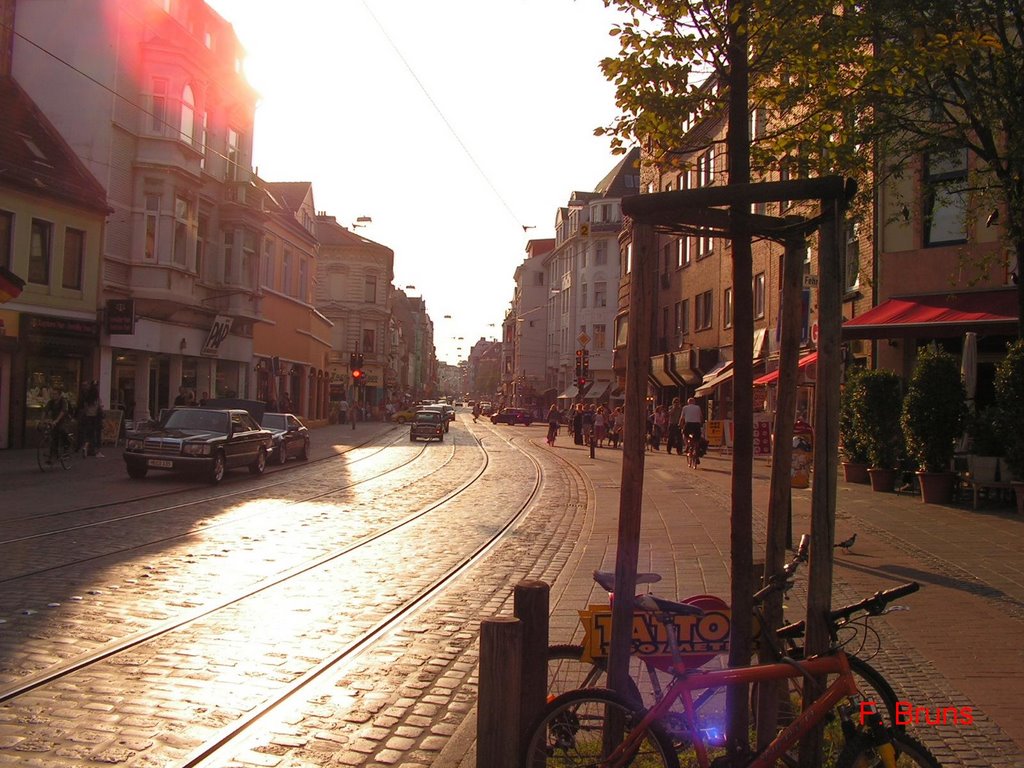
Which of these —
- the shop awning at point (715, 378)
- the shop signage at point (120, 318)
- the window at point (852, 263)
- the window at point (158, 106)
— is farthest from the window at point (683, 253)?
the shop signage at point (120, 318)

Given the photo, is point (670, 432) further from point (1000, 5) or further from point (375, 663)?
point (375, 663)

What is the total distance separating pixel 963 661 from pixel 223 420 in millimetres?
16383

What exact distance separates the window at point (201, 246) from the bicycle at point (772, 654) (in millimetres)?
31416

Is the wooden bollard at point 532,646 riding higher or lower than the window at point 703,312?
lower

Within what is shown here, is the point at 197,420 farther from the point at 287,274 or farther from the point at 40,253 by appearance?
the point at 287,274

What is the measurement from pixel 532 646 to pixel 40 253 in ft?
80.8

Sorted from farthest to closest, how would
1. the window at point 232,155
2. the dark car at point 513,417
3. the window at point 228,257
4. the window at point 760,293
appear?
the dark car at point 513,417, the window at point 232,155, the window at point 228,257, the window at point 760,293

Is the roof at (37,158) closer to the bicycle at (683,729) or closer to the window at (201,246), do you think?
the window at (201,246)

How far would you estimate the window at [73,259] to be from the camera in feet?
84.4

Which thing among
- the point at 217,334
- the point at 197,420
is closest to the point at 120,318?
the point at 217,334

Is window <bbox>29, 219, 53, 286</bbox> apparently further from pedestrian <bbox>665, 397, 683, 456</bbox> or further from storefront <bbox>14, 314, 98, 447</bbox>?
pedestrian <bbox>665, 397, 683, 456</bbox>

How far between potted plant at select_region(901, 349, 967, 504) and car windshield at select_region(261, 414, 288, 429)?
16858 millimetres

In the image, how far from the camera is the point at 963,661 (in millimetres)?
5949

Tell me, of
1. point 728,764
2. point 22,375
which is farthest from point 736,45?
point 22,375
